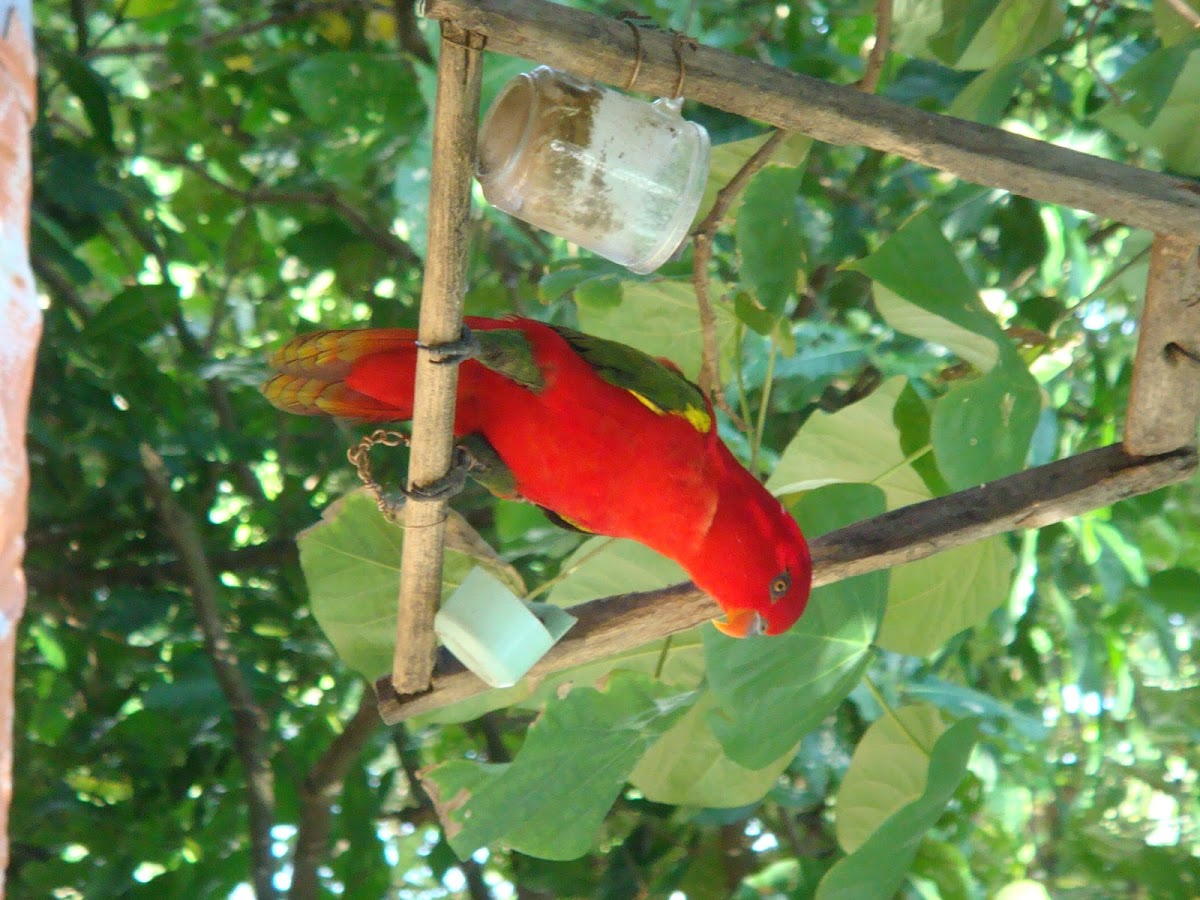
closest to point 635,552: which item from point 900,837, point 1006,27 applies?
point 900,837

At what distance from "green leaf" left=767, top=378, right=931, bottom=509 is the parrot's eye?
325 millimetres

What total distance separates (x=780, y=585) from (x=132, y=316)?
1.52 meters

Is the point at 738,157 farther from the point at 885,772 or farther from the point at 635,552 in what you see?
the point at 885,772

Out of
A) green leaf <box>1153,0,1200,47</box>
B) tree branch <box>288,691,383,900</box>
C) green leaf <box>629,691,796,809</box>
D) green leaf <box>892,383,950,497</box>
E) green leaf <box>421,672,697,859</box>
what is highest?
green leaf <box>1153,0,1200,47</box>

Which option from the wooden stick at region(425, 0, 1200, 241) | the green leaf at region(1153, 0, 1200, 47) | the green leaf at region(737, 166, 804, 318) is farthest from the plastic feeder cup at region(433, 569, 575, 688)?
the green leaf at region(1153, 0, 1200, 47)

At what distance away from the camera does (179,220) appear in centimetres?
367

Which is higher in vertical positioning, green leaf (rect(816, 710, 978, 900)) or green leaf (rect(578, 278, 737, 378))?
green leaf (rect(578, 278, 737, 378))

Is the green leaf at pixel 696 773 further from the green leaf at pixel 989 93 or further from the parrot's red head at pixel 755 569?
the green leaf at pixel 989 93

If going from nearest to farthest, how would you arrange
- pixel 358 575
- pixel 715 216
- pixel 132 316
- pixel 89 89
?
1. pixel 715 216
2. pixel 358 575
3. pixel 132 316
4. pixel 89 89

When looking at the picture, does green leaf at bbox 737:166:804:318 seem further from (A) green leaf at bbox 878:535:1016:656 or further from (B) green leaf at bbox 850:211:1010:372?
(A) green leaf at bbox 878:535:1016:656

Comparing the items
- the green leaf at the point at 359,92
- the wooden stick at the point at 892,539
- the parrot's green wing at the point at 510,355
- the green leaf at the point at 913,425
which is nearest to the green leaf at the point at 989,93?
the green leaf at the point at 913,425

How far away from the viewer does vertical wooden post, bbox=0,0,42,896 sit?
0.72 metres

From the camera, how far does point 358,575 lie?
→ 1.79 m

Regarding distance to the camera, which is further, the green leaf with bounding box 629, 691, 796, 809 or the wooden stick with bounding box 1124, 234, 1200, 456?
the green leaf with bounding box 629, 691, 796, 809
